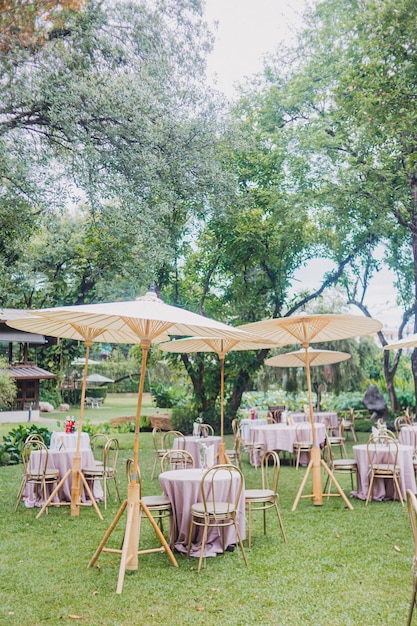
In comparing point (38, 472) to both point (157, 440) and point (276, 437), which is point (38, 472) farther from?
point (157, 440)

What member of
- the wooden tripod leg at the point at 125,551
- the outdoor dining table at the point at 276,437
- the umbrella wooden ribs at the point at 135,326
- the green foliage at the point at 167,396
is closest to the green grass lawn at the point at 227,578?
the wooden tripod leg at the point at 125,551

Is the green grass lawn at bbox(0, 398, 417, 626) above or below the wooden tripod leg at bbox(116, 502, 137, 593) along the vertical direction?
below

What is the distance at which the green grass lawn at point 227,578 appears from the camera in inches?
151

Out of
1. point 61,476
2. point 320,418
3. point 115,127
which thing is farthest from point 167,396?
point 61,476

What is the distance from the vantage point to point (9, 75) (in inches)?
426

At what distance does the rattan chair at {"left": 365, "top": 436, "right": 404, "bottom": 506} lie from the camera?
7.25 metres

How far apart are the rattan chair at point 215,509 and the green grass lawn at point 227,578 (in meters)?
0.26

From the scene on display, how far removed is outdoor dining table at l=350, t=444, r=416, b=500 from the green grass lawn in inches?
28.0

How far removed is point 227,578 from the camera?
180 inches

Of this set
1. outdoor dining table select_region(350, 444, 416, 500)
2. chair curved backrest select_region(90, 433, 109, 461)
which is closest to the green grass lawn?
outdoor dining table select_region(350, 444, 416, 500)

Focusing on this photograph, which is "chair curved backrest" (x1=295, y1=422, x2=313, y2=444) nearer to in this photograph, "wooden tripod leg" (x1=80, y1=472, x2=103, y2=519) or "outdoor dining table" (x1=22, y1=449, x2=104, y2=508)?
"outdoor dining table" (x1=22, y1=449, x2=104, y2=508)

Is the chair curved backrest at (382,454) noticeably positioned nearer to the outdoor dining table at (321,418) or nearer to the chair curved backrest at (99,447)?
the chair curved backrest at (99,447)

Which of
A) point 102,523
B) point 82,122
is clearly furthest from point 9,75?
point 102,523

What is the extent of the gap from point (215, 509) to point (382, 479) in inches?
144
